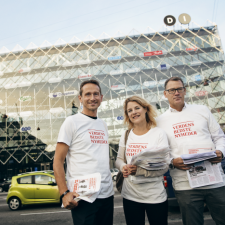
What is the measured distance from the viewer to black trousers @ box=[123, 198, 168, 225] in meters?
1.78

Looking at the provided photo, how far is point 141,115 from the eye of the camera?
2.12 metres

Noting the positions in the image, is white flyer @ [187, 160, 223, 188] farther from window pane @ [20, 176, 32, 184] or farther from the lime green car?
window pane @ [20, 176, 32, 184]

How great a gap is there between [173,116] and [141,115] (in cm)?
39

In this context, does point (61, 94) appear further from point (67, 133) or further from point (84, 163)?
point (84, 163)

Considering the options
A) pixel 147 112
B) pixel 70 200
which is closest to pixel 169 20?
pixel 147 112

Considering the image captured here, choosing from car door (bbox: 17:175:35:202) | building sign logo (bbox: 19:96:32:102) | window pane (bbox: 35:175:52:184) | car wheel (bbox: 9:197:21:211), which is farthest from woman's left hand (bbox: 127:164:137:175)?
building sign logo (bbox: 19:96:32:102)

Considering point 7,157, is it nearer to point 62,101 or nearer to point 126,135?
point 62,101

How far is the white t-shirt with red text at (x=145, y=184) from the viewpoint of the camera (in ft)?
5.96

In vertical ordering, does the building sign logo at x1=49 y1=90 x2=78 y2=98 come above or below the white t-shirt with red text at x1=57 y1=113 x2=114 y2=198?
above

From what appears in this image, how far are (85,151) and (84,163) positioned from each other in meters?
0.11

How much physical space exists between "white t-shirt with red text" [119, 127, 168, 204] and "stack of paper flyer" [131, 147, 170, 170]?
12 cm

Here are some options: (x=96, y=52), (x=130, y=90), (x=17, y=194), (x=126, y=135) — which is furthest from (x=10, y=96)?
(x=126, y=135)

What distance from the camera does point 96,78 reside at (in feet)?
61.4

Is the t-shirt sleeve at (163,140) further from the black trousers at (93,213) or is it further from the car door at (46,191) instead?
the car door at (46,191)
